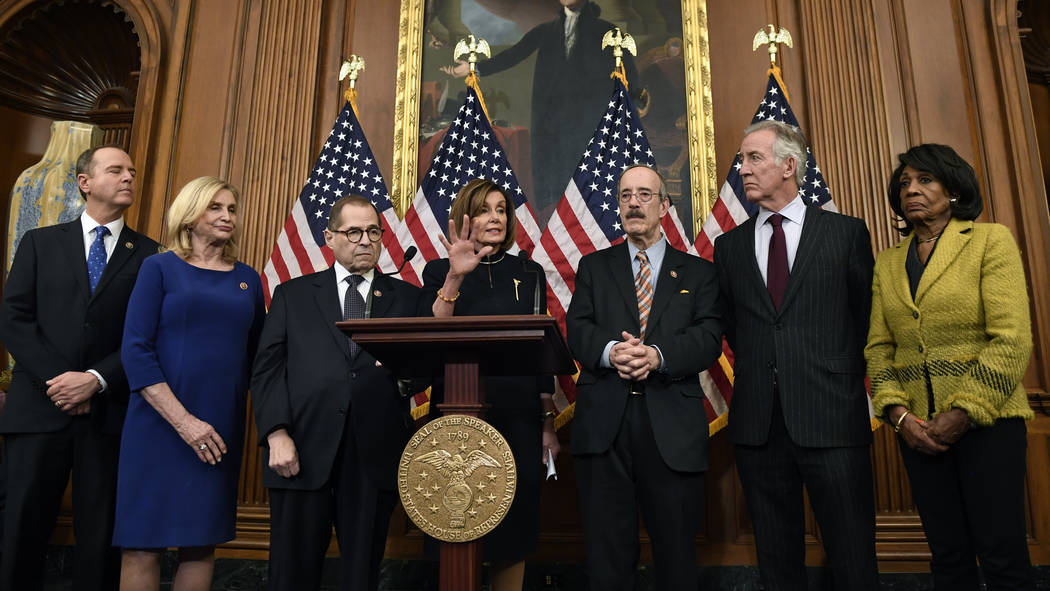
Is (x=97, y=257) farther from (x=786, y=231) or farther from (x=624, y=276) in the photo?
(x=786, y=231)

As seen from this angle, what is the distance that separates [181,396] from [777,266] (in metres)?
2.10

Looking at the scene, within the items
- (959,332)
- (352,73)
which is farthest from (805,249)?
(352,73)

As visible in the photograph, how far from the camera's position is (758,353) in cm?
248

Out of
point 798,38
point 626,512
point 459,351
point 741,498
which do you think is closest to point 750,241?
point 626,512

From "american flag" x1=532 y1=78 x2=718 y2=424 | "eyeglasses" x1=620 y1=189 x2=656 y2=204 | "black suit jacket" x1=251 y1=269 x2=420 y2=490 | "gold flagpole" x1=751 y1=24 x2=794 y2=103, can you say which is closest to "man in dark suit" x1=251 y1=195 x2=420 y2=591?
"black suit jacket" x1=251 y1=269 x2=420 y2=490

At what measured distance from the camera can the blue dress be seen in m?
2.52

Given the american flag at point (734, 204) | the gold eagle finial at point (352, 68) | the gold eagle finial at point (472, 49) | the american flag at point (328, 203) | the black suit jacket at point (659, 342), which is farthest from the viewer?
the gold eagle finial at point (352, 68)

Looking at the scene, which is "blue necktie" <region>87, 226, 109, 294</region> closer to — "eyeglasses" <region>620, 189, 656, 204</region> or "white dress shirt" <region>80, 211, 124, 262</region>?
"white dress shirt" <region>80, 211, 124, 262</region>

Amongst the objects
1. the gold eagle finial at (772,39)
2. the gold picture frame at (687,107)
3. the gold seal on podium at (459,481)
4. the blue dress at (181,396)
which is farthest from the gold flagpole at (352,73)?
the gold seal on podium at (459,481)

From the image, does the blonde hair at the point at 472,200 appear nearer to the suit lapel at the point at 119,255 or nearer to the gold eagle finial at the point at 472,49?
the suit lapel at the point at 119,255

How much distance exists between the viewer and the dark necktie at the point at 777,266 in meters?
2.53

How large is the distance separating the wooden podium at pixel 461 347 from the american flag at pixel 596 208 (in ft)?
5.94

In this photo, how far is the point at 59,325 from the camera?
2883 millimetres

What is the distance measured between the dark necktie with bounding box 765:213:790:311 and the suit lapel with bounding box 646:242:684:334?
0.31 m
